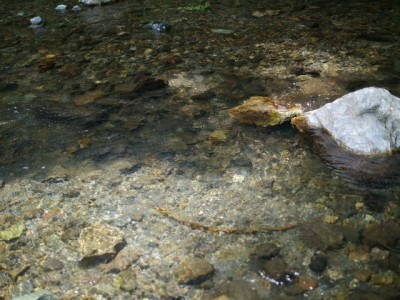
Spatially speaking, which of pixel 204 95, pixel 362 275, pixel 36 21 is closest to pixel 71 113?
pixel 204 95

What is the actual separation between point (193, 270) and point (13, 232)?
4.06 feet

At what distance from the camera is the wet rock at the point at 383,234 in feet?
8.30

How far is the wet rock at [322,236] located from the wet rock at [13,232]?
1804 mm

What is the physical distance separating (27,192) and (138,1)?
5.34m

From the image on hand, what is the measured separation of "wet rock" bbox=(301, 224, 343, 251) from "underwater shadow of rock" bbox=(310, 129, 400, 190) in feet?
1.55

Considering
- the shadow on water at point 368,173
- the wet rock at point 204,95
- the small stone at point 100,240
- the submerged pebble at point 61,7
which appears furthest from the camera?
the submerged pebble at point 61,7

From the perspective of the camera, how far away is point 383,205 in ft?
9.22

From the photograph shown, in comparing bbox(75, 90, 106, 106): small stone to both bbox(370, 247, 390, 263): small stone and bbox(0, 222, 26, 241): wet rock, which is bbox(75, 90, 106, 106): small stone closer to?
bbox(0, 222, 26, 241): wet rock

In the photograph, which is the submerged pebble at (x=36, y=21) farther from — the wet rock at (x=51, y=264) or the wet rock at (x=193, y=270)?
the wet rock at (x=193, y=270)

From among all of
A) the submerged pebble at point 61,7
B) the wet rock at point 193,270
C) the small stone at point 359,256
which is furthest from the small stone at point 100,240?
the submerged pebble at point 61,7

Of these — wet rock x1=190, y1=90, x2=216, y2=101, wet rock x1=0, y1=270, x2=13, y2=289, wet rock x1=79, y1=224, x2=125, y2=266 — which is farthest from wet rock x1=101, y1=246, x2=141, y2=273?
wet rock x1=190, y1=90, x2=216, y2=101

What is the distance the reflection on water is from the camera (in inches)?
101

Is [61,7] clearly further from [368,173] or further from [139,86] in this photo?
[368,173]

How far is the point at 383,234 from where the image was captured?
2588 mm
